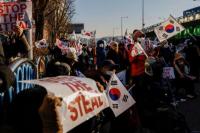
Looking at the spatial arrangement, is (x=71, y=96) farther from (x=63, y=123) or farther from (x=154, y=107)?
(x=154, y=107)

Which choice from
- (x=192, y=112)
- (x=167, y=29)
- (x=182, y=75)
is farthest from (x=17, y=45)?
(x=182, y=75)

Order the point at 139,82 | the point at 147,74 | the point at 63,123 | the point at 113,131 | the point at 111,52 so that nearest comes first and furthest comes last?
1. the point at 63,123
2. the point at 113,131
3. the point at 139,82
4. the point at 147,74
5. the point at 111,52

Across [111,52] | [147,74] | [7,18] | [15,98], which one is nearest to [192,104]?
[111,52]

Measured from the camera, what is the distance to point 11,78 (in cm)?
454

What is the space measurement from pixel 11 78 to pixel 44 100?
19.0 inches

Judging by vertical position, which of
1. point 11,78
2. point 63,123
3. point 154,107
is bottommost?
point 154,107

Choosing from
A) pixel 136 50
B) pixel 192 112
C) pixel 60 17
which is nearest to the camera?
pixel 136 50

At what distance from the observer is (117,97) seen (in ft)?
22.0

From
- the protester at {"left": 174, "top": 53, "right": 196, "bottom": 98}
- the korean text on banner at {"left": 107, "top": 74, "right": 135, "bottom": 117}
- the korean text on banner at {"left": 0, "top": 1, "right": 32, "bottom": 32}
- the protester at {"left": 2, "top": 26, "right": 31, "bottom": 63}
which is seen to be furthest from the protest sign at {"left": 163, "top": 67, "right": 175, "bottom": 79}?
the korean text on banner at {"left": 107, "top": 74, "right": 135, "bottom": 117}

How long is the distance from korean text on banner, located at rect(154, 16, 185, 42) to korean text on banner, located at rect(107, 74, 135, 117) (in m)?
7.42

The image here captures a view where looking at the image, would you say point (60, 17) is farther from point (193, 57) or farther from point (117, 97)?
point (117, 97)

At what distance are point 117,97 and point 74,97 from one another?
2283mm

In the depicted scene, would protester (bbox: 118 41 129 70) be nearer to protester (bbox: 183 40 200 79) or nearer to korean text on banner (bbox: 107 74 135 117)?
protester (bbox: 183 40 200 79)

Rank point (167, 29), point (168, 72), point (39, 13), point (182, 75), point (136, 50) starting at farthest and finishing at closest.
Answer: point (39, 13)
point (182, 75)
point (167, 29)
point (168, 72)
point (136, 50)
